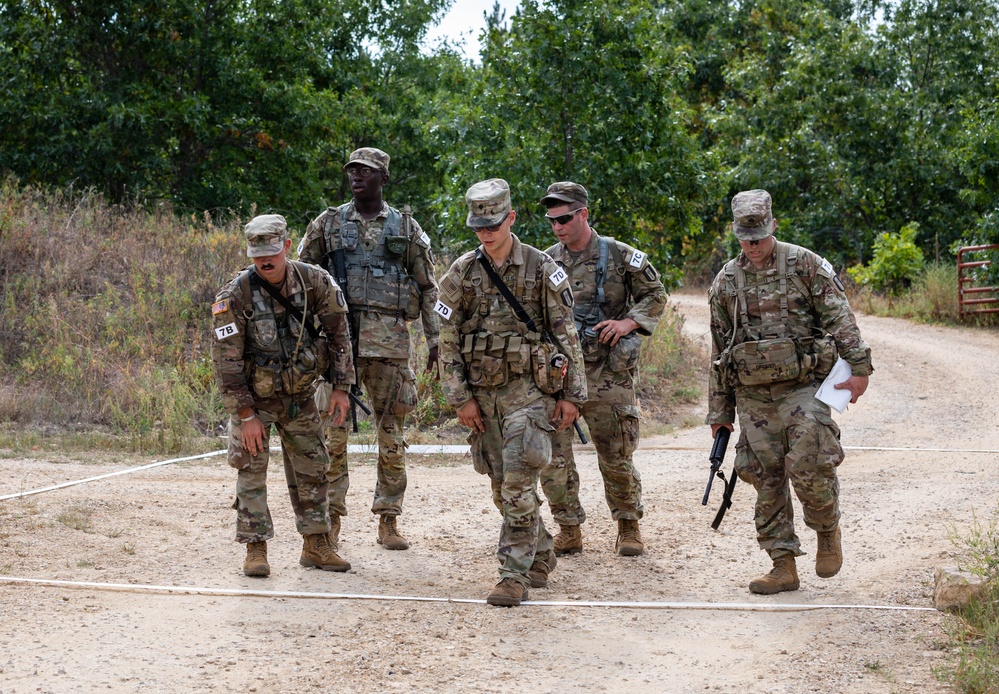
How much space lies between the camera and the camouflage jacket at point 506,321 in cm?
581

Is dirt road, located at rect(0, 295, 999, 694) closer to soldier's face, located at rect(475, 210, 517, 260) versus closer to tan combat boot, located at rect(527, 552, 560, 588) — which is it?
tan combat boot, located at rect(527, 552, 560, 588)

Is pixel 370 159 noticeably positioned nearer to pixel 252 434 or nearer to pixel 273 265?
pixel 273 265

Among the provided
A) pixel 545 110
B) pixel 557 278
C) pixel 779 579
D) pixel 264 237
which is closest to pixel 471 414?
pixel 557 278

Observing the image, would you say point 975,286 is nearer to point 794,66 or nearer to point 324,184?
point 794,66

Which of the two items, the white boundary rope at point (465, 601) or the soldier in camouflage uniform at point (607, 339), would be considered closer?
the white boundary rope at point (465, 601)

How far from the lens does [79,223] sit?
1480 cm

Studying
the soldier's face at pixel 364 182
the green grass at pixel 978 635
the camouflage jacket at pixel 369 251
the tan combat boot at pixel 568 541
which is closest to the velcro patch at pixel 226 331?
the camouflage jacket at pixel 369 251

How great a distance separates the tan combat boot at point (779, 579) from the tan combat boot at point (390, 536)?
2.13 meters

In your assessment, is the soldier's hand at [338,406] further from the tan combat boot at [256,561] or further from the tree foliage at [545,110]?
the tree foliage at [545,110]

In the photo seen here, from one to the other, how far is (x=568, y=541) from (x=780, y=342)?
6.01 feet

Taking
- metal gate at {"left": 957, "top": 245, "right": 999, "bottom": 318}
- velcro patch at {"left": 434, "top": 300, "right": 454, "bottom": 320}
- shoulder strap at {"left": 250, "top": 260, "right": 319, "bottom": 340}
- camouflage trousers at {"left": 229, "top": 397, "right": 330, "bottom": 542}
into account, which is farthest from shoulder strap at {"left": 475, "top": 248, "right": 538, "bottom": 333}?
metal gate at {"left": 957, "top": 245, "right": 999, "bottom": 318}

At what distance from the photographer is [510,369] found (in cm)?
579

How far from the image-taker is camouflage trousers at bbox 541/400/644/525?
6.58m

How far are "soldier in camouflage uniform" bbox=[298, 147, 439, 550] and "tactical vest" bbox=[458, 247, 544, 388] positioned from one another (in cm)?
103
